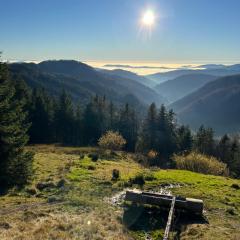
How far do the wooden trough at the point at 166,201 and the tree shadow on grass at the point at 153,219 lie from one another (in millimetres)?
394

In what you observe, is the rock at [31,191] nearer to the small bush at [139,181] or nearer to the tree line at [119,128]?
the small bush at [139,181]

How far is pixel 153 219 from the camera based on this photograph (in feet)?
77.5

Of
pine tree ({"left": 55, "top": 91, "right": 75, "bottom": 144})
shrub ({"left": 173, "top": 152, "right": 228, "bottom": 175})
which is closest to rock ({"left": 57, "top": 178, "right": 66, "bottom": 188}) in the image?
shrub ({"left": 173, "top": 152, "right": 228, "bottom": 175})

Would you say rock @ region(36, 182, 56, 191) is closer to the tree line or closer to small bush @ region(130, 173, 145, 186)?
small bush @ region(130, 173, 145, 186)

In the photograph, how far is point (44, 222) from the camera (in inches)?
806

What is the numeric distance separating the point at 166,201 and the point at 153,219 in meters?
1.86

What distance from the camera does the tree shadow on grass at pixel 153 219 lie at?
22016 millimetres

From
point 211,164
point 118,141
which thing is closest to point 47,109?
point 118,141

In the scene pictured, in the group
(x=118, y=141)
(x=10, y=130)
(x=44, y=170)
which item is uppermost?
(x=10, y=130)

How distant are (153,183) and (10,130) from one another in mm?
15024

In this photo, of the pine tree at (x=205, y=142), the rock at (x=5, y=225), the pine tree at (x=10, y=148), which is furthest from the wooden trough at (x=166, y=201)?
the pine tree at (x=205, y=142)

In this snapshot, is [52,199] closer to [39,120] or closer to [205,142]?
[39,120]

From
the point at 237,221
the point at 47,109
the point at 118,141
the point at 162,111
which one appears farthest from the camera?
the point at 47,109

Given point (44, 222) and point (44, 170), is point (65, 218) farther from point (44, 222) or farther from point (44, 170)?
point (44, 170)
